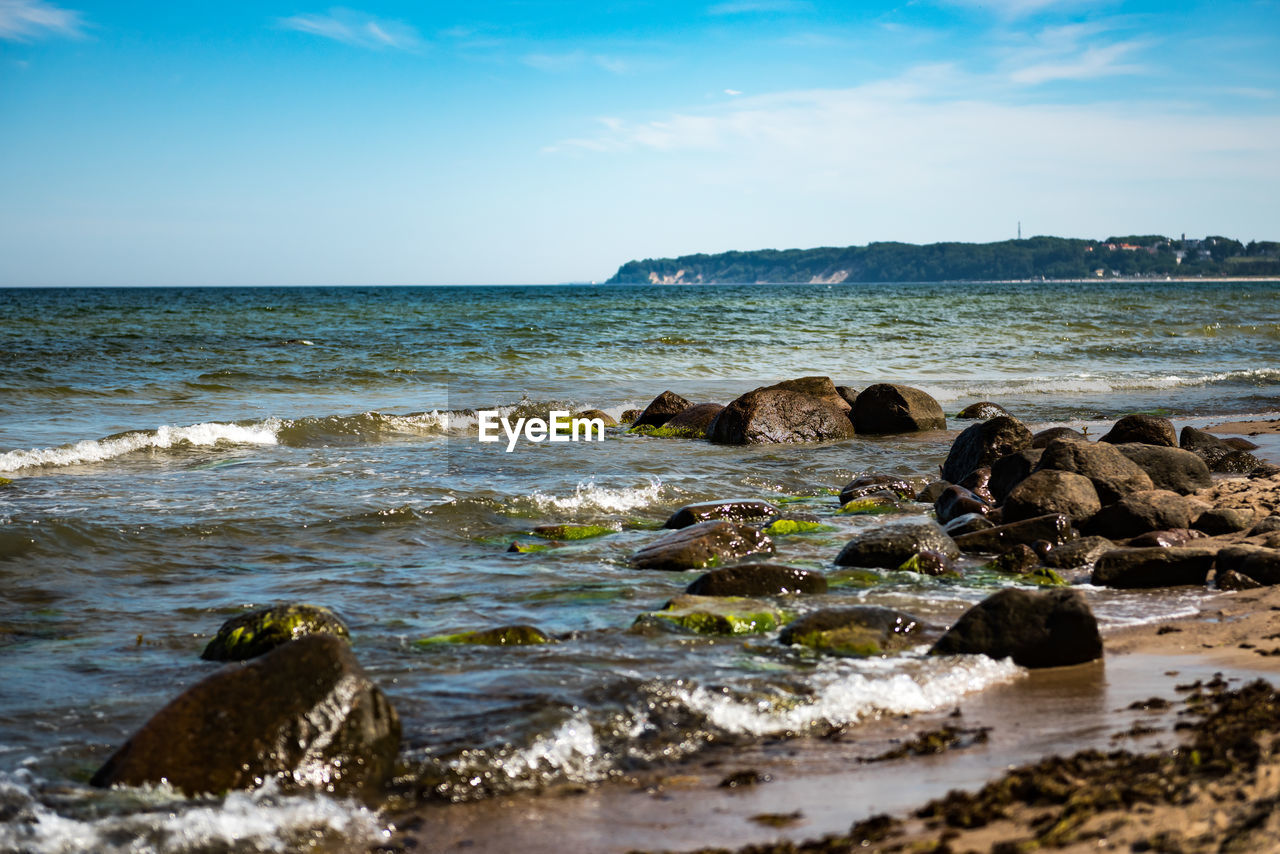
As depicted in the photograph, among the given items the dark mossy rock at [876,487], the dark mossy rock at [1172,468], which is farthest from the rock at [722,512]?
the dark mossy rock at [1172,468]

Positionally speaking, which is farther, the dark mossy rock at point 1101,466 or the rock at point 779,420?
the rock at point 779,420

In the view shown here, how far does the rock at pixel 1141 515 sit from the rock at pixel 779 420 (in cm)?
546

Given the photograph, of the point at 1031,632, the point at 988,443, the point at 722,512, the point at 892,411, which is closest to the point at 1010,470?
the point at 988,443

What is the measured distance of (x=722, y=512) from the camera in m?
8.31

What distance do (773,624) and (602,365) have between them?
18.3 m

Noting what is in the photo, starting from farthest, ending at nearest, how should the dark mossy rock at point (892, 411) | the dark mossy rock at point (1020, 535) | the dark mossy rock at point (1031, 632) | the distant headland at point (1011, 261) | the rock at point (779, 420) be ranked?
the distant headland at point (1011, 261) → the dark mossy rock at point (892, 411) → the rock at point (779, 420) → the dark mossy rock at point (1020, 535) → the dark mossy rock at point (1031, 632)

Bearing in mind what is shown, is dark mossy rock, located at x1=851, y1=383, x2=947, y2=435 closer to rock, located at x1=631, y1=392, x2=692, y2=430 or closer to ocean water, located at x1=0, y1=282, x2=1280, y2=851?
ocean water, located at x1=0, y1=282, x2=1280, y2=851

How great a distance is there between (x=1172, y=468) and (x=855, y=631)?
5175 mm

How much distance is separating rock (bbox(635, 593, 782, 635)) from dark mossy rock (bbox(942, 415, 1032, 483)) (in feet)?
15.7

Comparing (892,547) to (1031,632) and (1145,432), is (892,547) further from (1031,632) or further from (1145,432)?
(1145,432)

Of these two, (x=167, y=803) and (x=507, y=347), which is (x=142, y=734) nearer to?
(x=167, y=803)

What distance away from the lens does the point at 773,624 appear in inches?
217

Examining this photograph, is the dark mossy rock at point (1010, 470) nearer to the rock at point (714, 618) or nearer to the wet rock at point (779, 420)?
the rock at point (714, 618)

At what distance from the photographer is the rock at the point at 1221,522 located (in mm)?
7422
